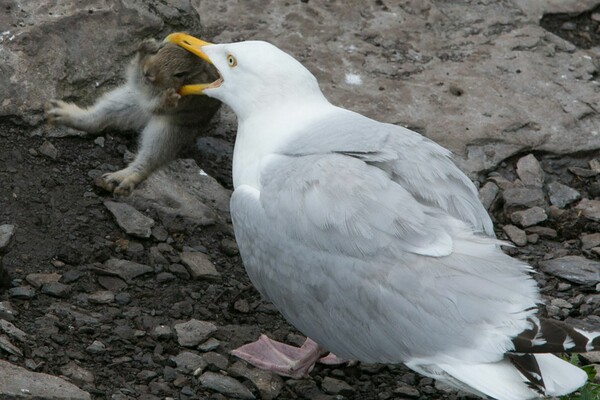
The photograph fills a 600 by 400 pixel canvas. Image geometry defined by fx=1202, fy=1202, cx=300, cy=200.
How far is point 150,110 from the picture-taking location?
662 cm

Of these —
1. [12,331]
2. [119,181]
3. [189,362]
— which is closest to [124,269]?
[119,181]

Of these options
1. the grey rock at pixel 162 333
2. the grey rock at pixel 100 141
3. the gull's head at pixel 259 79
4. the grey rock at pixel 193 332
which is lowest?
the grey rock at pixel 193 332

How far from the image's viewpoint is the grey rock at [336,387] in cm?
537

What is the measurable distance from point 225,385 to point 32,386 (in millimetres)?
910

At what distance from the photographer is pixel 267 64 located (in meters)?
5.67

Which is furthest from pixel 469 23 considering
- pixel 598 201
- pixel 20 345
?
pixel 20 345

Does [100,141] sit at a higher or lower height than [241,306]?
higher

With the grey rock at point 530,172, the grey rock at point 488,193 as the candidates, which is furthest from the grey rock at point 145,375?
the grey rock at point 530,172

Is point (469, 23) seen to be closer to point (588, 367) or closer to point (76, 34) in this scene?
point (76, 34)

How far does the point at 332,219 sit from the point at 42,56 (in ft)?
8.11

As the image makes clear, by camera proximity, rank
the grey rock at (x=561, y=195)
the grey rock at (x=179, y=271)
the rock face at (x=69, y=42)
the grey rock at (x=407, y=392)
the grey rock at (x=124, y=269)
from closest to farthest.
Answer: the grey rock at (x=407, y=392)
the grey rock at (x=124, y=269)
the grey rock at (x=179, y=271)
the rock face at (x=69, y=42)
the grey rock at (x=561, y=195)

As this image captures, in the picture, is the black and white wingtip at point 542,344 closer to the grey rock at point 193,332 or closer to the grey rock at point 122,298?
the grey rock at point 193,332

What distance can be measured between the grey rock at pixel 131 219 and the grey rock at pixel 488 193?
6.19 feet

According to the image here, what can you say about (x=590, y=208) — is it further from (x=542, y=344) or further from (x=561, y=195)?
(x=542, y=344)
